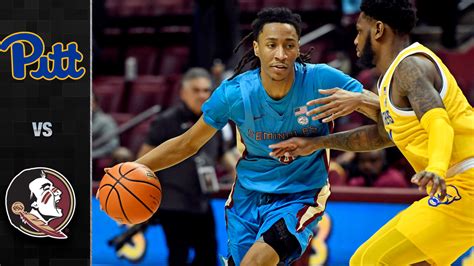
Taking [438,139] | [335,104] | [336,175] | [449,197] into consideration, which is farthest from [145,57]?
[438,139]

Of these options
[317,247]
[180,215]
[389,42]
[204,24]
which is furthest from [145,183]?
[204,24]

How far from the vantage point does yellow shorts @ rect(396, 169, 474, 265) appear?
4.66 metres

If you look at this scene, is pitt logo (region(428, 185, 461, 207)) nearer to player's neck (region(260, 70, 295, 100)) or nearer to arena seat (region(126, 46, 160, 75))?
player's neck (region(260, 70, 295, 100))

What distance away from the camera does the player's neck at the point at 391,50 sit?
4.95m

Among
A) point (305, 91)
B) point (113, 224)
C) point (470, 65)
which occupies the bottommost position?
point (113, 224)

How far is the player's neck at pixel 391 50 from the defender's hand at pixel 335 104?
288mm

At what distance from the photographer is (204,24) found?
36.5 feet

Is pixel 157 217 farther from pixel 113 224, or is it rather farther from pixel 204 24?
pixel 204 24

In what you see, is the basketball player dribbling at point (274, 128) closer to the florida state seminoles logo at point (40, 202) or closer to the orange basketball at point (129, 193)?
the orange basketball at point (129, 193)

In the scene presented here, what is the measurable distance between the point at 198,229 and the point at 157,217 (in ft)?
1.38

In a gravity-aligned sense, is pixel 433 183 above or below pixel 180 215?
above

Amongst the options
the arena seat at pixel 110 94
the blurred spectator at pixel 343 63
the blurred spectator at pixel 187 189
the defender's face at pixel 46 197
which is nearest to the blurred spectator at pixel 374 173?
the blurred spectator at pixel 187 189

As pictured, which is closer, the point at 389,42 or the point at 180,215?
the point at 389,42

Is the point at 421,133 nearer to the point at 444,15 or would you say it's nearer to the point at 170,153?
the point at 170,153
